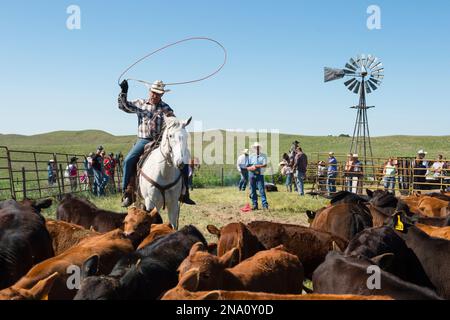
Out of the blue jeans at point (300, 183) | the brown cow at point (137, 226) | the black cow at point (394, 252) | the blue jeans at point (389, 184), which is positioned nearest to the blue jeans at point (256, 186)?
the blue jeans at point (389, 184)

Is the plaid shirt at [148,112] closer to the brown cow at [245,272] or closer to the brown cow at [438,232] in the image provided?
the brown cow at [245,272]

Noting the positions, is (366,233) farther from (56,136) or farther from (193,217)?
(56,136)

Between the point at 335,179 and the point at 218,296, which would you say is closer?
the point at 218,296

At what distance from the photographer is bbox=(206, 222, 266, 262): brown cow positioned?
5.43 m

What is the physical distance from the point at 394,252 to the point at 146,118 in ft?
18.8

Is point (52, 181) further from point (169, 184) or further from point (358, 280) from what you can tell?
point (358, 280)

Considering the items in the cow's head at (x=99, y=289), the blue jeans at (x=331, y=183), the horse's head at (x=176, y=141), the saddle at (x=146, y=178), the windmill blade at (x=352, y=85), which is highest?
the windmill blade at (x=352, y=85)

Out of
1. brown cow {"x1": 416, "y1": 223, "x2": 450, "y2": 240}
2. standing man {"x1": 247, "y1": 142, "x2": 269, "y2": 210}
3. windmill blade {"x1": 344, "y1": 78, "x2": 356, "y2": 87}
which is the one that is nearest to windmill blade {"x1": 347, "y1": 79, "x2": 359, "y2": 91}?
windmill blade {"x1": 344, "y1": 78, "x2": 356, "y2": 87}

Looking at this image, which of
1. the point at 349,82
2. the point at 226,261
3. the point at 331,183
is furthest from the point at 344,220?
the point at 349,82

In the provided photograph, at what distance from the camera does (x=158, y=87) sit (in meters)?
9.38

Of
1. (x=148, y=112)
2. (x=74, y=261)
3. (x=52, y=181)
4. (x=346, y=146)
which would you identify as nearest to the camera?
(x=74, y=261)

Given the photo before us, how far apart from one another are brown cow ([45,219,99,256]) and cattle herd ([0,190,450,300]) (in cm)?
1

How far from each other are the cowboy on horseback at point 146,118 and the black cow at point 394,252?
15.4 ft

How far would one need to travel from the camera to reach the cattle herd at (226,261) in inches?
144
